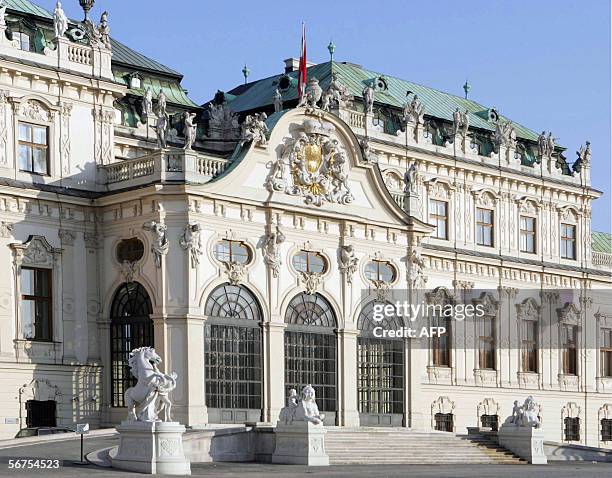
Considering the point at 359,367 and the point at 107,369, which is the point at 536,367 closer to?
the point at 359,367

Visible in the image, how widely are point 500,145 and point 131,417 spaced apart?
3316 cm

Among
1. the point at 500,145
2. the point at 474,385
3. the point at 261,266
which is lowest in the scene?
the point at 474,385

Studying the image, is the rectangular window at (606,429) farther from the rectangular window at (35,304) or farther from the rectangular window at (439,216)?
the rectangular window at (35,304)

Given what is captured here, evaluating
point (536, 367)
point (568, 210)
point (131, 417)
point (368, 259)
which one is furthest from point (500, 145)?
point (131, 417)

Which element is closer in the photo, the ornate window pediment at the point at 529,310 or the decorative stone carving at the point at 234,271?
the decorative stone carving at the point at 234,271

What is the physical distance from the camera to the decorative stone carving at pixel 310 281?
49812mm

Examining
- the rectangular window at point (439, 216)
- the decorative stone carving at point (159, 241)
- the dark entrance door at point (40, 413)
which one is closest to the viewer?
the dark entrance door at point (40, 413)

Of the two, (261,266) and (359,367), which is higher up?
(261,266)

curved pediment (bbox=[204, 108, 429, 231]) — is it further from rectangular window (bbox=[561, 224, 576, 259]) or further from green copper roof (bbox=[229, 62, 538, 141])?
rectangular window (bbox=[561, 224, 576, 259])

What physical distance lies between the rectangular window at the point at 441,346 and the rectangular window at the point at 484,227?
4.68 meters

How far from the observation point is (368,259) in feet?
171

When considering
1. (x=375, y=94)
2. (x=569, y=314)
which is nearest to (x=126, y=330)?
(x=375, y=94)

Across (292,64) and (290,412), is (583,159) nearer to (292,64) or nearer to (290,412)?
(292,64)

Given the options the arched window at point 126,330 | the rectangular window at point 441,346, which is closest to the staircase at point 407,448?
the arched window at point 126,330
